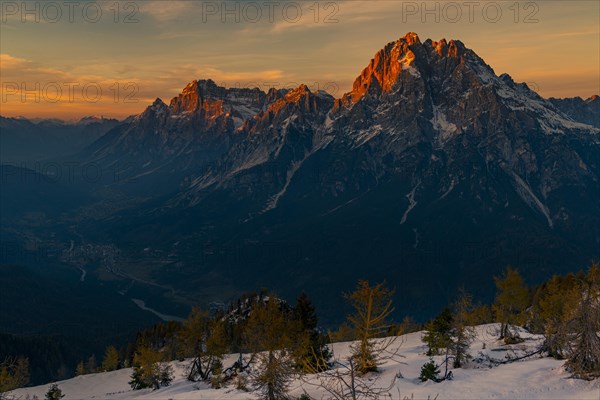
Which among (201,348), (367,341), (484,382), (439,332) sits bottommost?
(201,348)

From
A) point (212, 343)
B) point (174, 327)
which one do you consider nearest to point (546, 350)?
point (212, 343)

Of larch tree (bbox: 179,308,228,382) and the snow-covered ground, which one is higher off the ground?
Answer: the snow-covered ground

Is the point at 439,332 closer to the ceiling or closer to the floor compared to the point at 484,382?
closer to the ceiling

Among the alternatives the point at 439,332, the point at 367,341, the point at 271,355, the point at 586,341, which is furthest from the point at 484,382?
the point at 271,355

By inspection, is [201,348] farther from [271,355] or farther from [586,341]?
[586,341]

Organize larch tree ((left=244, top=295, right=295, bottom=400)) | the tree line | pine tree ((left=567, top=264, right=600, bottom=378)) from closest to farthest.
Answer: pine tree ((left=567, top=264, right=600, bottom=378)), the tree line, larch tree ((left=244, top=295, right=295, bottom=400))

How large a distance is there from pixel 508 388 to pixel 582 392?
6.39 m

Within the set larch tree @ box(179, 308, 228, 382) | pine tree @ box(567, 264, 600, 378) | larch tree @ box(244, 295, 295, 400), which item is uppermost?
pine tree @ box(567, 264, 600, 378)

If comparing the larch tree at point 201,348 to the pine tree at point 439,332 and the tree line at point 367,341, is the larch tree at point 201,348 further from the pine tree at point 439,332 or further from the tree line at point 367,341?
the pine tree at point 439,332

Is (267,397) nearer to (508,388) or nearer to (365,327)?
(365,327)

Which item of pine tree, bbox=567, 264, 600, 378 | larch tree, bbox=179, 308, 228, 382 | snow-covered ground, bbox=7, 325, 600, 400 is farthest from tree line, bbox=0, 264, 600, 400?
snow-covered ground, bbox=7, 325, 600, 400

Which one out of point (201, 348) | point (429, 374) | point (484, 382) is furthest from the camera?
point (201, 348)

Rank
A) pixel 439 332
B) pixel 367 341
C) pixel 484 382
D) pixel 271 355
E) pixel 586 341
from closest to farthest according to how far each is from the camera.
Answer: pixel 586 341 → pixel 484 382 → pixel 367 341 → pixel 271 355 → pixel 439 332

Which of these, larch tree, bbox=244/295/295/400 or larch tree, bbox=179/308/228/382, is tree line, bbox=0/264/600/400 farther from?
larch tree, bbox=179/308/228/382
